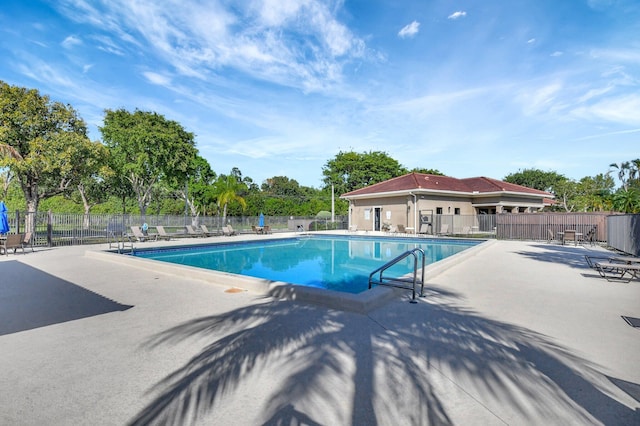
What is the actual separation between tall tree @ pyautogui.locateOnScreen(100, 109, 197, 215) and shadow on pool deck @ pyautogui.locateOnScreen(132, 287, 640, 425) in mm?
25349

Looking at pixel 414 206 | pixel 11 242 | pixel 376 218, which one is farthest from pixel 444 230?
pixel 11 242

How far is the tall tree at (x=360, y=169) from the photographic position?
46.9m

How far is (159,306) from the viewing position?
215 inches

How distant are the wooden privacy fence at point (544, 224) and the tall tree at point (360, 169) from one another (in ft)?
86.9

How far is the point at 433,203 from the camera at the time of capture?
2628cm

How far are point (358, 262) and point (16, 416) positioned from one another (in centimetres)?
1203

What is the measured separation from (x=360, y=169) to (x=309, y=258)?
33699mm

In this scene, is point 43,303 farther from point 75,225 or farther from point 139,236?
→ point 75,225

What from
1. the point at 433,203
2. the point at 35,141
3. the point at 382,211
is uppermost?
the point at 35,141

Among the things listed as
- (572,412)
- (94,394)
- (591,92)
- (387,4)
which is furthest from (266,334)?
(591,92)

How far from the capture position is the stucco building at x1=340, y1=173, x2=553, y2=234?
83.0 ft

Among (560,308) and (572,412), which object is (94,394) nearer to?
(572,412)

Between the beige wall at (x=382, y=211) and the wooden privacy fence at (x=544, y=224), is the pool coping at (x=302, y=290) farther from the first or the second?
the beige wall at (x=382, y=211)

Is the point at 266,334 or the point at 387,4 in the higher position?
the point at 387,4
